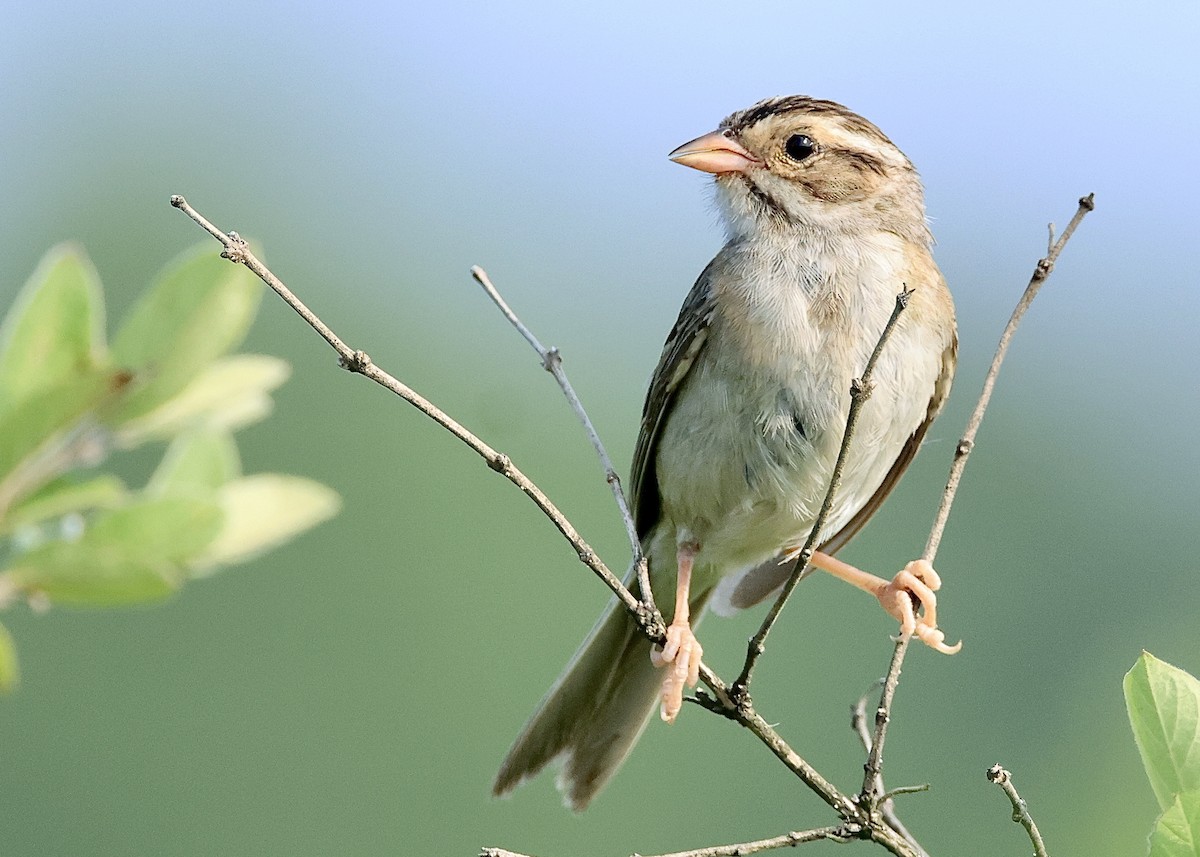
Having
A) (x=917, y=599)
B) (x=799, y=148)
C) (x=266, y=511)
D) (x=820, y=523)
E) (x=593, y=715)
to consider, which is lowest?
(x=593, y=715)

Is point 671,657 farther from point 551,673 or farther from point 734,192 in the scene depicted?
point 551,673

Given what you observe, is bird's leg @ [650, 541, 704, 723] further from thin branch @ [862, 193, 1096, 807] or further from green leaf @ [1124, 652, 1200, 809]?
green leaf @ [1124, 652, 1200, 809]

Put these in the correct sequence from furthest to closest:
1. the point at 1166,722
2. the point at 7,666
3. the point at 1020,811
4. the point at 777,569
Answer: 1. the point at 777,569
2. the point at 1020,811
3. the point at 1166,722
4. the point at 7,666

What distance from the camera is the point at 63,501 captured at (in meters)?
1.27

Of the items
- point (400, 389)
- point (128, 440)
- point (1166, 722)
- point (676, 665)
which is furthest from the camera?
point (676, 665)

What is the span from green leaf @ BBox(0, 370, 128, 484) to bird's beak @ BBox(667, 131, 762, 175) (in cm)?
301

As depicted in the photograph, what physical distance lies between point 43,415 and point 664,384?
9.86 ft

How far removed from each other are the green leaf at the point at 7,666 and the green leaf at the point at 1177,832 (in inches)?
52.0

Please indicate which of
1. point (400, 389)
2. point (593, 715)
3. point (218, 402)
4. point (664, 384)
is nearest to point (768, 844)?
point (400, 389)

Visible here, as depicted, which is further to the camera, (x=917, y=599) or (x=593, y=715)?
(x=593, y=715)

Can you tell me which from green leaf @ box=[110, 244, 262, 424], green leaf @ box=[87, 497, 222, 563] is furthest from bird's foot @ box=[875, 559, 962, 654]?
green leaf @ box=[87, 497, 222, 563]

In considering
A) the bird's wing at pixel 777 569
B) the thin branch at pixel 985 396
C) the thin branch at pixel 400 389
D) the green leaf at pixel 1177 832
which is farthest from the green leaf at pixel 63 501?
the bird's wing at pixel 777 569

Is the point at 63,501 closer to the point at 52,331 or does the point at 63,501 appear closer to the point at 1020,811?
the point at 52,331

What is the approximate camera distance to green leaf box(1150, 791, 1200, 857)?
1.72 metres
